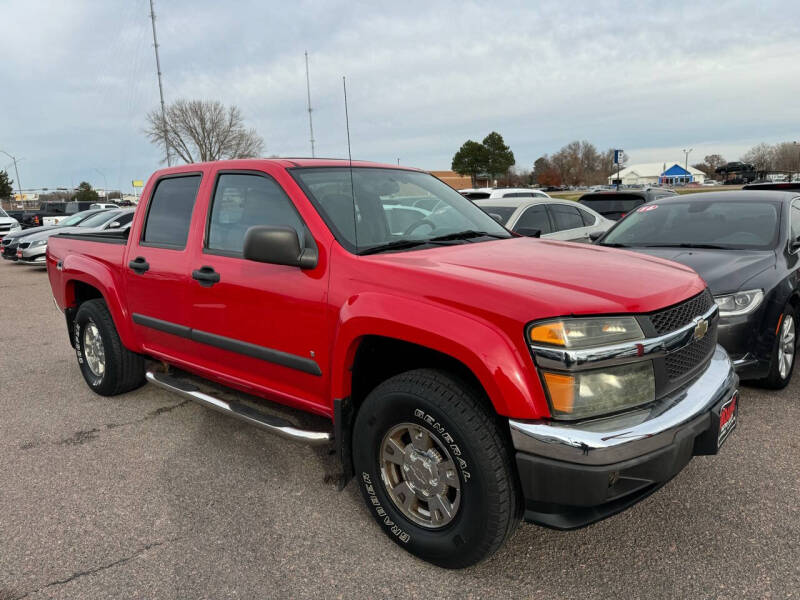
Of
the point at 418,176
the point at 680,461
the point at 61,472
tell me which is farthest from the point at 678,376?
the point at 61,472

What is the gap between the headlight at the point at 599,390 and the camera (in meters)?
2.11

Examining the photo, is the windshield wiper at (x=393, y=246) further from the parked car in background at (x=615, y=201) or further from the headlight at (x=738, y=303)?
the parked car in background at (x=615, y=201)

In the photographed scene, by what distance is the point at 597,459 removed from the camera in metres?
2.05

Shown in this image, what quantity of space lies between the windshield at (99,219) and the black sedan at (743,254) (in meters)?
12.5

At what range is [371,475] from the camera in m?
2.68

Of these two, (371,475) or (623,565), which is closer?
(623,565)

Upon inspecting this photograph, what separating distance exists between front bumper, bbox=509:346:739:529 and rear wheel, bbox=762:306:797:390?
2.51 metres

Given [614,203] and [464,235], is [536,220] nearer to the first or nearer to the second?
[614,203]

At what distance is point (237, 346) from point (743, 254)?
403 cm

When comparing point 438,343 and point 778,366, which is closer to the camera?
point 438,343

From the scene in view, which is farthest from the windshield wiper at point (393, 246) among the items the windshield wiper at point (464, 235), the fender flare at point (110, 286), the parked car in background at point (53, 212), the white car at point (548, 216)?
the parked car in background at point (53, 212)

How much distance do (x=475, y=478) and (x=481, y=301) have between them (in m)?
0.69

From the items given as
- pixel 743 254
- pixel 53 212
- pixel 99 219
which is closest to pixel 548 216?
pixel 743 254

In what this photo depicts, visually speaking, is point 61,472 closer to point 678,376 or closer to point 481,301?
point 481,301
